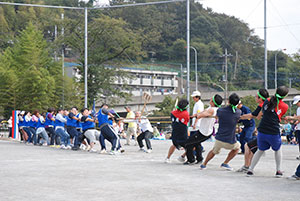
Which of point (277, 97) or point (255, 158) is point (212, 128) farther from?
point (277, 97)

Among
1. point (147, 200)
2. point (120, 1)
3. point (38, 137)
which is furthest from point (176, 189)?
point (120, 1)

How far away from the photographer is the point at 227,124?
1182 cm

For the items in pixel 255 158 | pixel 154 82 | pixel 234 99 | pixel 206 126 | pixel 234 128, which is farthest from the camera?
pixel 154 82

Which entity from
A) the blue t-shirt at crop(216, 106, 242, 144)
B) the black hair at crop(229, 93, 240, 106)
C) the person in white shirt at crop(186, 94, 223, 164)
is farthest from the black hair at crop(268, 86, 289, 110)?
the person in white shirt at crop(186, 94, 223, 164)

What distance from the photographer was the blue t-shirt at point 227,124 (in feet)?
38.7

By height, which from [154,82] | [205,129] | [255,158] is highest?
[154,82]

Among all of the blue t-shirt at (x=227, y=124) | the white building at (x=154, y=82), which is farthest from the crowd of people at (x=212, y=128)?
the white building at (x=154, y=82)

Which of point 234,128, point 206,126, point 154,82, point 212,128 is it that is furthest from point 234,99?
point 154,82

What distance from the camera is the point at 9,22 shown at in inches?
3612

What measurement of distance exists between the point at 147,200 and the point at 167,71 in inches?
3954

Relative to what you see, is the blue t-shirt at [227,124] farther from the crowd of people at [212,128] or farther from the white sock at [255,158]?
the white sock at [255,158]

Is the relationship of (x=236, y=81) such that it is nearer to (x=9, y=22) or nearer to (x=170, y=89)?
(x=170, y=89)

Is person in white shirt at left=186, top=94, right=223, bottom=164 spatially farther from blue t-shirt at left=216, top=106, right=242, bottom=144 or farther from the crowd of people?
blue t-shirt at left=216, top=106, right=242, bottom=144

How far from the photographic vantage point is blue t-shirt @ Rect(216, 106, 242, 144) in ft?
38.7
